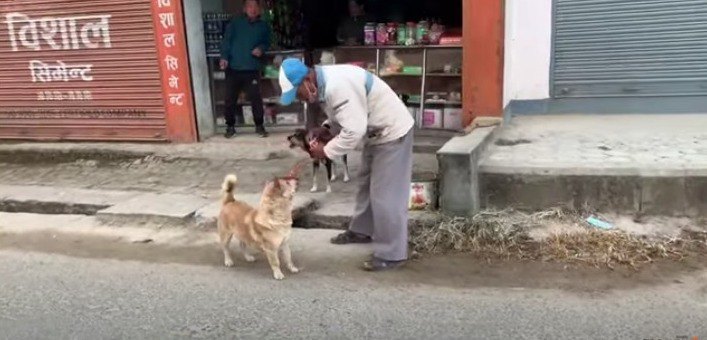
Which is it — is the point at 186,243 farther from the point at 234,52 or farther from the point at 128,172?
the point at 234,52

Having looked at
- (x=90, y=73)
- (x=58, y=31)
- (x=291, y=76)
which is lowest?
(x=90, y=73)

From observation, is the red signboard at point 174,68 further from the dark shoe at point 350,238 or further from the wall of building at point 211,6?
the dark shoe at point 350,238

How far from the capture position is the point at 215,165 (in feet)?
26.4

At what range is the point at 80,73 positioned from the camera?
9.40 metres

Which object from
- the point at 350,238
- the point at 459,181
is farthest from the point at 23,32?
the point at 459,181

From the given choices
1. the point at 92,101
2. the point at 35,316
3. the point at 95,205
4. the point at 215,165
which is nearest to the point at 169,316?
the point at 35,316

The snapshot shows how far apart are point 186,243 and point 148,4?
14.2 feet

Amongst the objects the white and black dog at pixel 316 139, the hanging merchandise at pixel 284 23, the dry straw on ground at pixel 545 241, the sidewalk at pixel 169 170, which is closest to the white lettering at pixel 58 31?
the sidewalk at pixel 169 170

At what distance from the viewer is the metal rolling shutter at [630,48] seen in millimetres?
7305

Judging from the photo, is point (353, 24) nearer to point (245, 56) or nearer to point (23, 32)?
point (245, 56)

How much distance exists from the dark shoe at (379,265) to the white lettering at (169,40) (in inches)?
204

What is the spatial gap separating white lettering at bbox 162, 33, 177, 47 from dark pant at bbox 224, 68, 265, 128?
785mm

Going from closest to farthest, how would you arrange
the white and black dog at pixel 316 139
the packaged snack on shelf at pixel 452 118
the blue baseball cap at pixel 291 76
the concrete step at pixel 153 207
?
1. the blue baseball cap at pixel 291 76
2. the white and black dog at pixel 316 139
3. the concrete step at pixel 153 207
4. the packaged snack on shelf at pixel 452 118

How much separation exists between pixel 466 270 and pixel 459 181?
96cm
